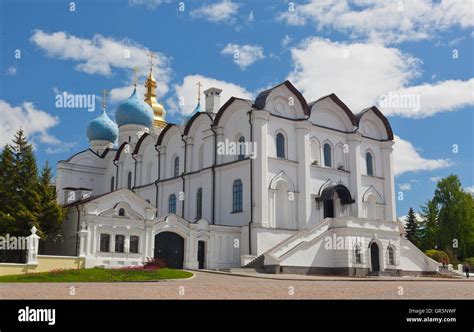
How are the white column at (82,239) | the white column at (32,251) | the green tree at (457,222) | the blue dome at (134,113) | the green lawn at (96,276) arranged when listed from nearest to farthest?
1. the green lawn at (96,276)
2. the white column at (32,251)
3. the white column at (82,239)
4. the blue dome at (134,113)
5. the green tree at (457,222)

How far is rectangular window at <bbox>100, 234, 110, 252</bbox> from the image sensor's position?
108ft

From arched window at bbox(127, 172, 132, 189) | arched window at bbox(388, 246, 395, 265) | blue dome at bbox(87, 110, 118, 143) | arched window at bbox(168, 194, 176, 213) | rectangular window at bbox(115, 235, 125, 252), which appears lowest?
arched window at bbox(388, 246, 395, 265)

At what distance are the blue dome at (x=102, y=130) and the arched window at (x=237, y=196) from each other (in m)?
22.7

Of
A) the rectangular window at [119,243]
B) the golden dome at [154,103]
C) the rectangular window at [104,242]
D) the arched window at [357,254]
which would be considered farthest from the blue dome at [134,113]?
the arched window at [357,254]

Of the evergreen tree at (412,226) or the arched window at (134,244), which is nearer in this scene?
the arched window at (134,244)

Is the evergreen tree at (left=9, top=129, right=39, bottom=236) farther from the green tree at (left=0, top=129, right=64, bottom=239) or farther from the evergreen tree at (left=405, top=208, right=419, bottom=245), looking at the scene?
the evergreen tree at (left=405, top=208, right=419, bottom=245)

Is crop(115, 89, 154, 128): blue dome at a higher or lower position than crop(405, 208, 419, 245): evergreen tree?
higher

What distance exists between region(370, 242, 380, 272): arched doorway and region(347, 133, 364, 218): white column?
3.56m

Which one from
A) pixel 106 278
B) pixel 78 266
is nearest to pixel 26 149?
pixel 78 266

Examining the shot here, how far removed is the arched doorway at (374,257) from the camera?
3622 cm

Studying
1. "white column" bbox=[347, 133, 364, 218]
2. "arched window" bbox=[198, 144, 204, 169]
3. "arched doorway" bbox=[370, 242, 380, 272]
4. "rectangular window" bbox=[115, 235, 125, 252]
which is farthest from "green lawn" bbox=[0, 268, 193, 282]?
"white column" bbox=[347, 133, 364, 218]

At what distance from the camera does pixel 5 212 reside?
32438mm

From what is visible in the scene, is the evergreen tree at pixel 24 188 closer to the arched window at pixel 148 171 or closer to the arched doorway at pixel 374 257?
the arched window at pixel 148 171

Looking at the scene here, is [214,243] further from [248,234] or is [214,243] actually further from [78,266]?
[78,266]
